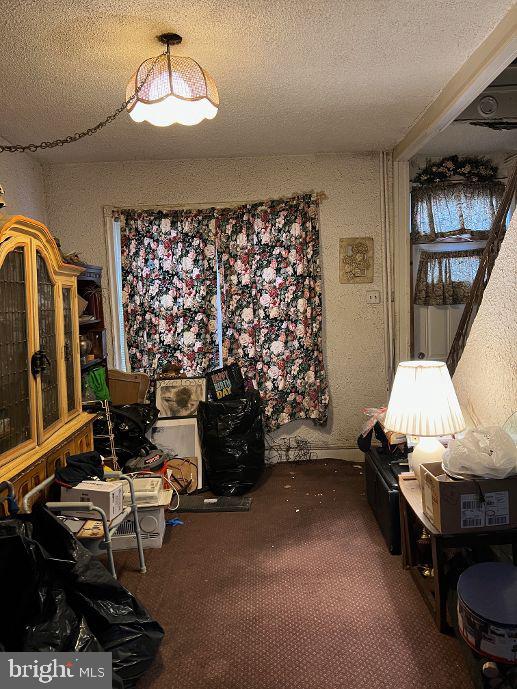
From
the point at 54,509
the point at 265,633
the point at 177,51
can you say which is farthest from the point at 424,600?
the point at 177,51

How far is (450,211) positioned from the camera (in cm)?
421

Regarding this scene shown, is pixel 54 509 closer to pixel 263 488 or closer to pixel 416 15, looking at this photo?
pixel 263 488

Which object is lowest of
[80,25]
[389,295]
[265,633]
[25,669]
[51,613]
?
[265,633]

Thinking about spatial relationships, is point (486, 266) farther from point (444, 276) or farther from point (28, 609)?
point (28, 609)

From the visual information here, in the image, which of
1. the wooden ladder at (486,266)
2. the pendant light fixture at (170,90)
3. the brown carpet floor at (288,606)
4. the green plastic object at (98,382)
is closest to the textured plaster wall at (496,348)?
the wooden ladder at (486,266)

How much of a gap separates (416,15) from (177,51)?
3.44 ft

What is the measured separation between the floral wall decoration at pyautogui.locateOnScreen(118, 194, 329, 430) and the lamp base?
1778 mm

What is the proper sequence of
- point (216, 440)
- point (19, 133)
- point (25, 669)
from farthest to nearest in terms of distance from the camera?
point (216, 440), point (19, 133), point (25, 669)

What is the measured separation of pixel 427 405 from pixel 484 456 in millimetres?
404

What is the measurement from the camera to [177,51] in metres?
2.36

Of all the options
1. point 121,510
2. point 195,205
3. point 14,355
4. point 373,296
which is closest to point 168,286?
point 195,205

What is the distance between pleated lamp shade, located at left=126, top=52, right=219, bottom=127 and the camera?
206 centimetres

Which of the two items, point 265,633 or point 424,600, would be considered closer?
point 265,633

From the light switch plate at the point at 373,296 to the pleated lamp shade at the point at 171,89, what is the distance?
7.76 ft
